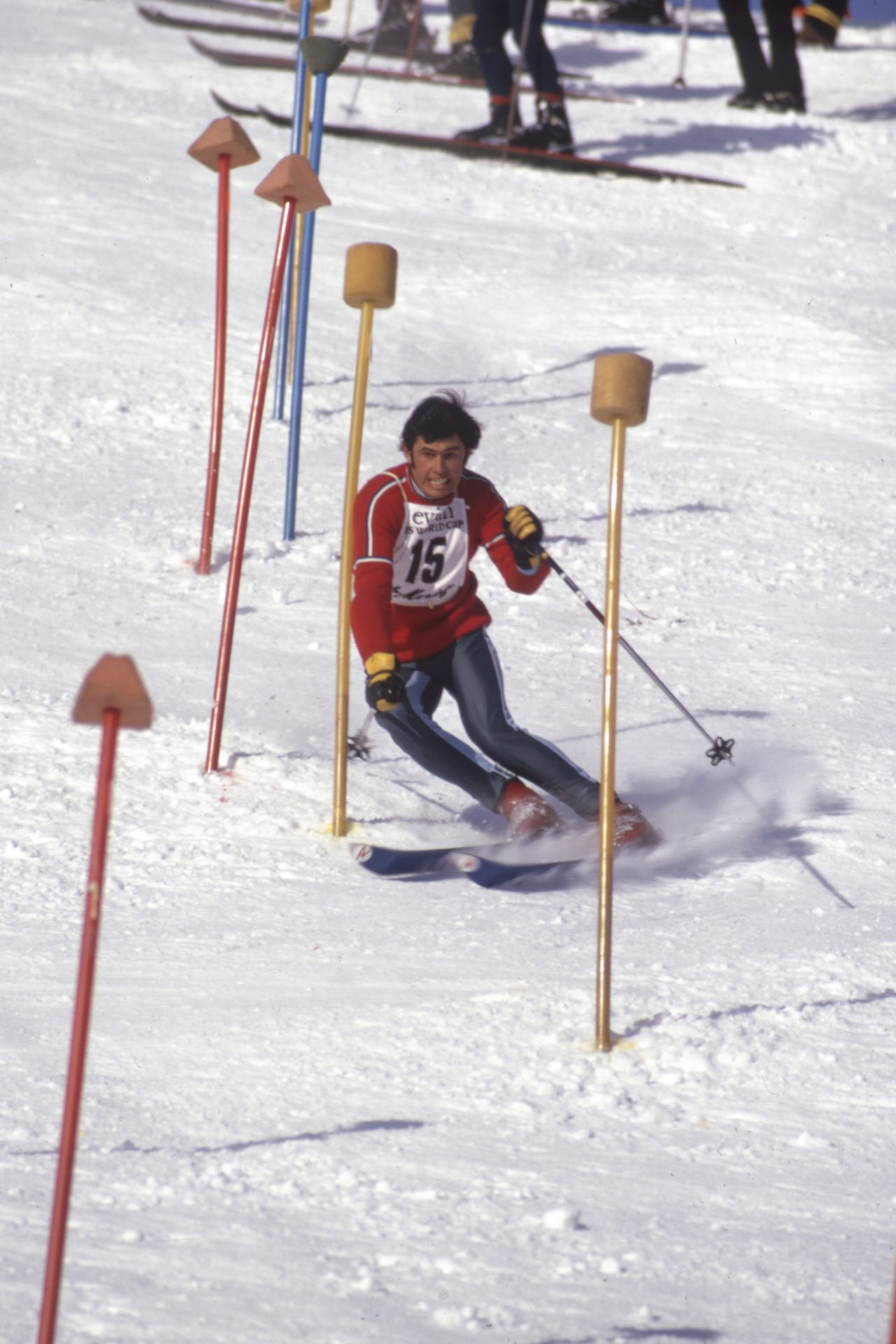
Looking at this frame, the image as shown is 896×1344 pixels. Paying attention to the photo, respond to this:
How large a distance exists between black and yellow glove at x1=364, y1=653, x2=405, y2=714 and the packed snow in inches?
15.4

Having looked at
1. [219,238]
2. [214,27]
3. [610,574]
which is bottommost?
[610,574]

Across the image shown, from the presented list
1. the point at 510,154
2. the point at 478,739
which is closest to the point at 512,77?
the point at 510,154

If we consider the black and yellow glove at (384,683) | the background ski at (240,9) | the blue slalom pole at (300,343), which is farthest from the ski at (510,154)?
the black and yellow glove at (384,683)

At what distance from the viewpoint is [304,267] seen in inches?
234

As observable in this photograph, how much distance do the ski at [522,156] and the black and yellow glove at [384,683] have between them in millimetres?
7498

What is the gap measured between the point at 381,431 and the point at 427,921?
3.81 metres

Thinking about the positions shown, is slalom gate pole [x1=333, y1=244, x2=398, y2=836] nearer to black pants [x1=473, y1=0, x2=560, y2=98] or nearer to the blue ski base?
the blue ski base

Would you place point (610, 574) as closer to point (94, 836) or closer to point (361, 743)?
point (94, 836)

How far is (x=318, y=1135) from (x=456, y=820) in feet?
5.34

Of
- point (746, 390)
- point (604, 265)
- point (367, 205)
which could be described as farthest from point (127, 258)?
point (746, 390)

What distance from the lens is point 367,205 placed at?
31.1ft

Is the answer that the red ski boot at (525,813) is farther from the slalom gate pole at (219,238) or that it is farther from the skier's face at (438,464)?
the slalom gate pole at (219,238)

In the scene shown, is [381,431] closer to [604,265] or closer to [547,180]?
[604,265]

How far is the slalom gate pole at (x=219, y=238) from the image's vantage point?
4.42 m
